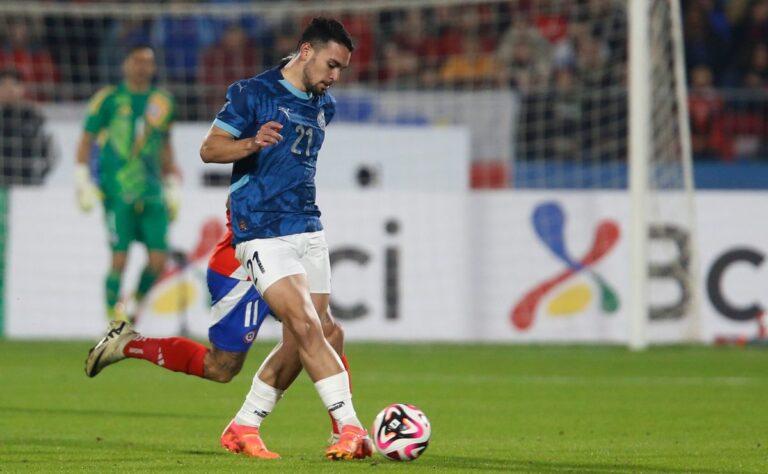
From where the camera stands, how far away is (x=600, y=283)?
15438mm

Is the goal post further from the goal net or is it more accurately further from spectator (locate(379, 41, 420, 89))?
spectator (locate(379, 41, 420, 89))

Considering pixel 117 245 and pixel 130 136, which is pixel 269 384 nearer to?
pixel 117 245

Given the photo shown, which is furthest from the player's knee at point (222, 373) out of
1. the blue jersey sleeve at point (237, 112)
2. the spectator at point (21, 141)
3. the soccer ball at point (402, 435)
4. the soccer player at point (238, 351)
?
the spectator at point (21, 141)

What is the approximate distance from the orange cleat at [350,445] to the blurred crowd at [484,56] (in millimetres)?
11076

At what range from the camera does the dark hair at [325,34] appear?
675 cm

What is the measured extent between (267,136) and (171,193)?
27.0 feet

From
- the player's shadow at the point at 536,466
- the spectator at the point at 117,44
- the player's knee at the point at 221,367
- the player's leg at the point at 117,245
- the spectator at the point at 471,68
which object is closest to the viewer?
the player's shadow at the point at 536,466

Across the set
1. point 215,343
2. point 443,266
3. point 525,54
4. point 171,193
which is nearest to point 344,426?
point 215,343

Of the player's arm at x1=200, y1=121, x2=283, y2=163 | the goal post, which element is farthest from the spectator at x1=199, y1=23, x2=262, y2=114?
the player's arm at x1=200, y1=121, x2=283, y2=163

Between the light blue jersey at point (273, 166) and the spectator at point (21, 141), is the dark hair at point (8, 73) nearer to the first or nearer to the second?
the spectator at point (21, 141)

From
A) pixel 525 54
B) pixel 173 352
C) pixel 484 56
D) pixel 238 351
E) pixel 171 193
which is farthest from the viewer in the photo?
pixel 484 56

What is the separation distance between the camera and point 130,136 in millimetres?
14305

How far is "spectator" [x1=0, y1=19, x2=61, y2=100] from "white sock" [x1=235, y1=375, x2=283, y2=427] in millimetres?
12278

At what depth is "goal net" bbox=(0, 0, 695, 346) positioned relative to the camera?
1543 cm
